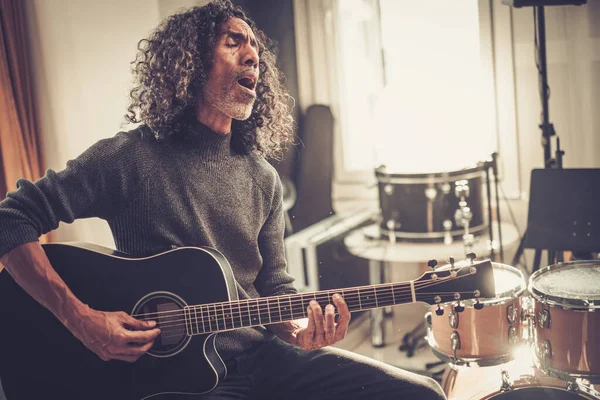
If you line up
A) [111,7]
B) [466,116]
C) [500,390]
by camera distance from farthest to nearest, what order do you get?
[466,116] → [111,7] → [500,390]

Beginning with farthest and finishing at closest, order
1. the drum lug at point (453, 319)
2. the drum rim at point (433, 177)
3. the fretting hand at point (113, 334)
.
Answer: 1. the drum rim at point (433, 177)
2. the drum lug at point (453, 319)
3. the fretting hand at point (113, 334)

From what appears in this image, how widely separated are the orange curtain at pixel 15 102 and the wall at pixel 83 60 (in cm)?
6

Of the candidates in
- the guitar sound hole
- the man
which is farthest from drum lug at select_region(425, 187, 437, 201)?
the guitar sound hole

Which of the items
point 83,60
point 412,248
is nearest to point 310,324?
point 412,248

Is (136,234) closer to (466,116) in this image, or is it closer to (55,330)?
(55,330)

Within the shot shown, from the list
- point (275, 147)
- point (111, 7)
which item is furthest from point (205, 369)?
point (111, 7)

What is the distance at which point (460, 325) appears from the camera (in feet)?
6.91

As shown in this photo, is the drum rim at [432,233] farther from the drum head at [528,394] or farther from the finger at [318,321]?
the finger at [318,321]

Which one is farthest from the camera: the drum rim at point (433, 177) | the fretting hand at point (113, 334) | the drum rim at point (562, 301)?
the drum rim at point (433, 177)

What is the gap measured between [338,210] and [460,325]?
162cm

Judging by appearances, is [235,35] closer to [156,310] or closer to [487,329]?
[156,310]

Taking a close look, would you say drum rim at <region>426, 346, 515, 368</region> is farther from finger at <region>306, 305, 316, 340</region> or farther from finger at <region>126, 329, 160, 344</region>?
finger at <region>126, 329, 160, 344</region>

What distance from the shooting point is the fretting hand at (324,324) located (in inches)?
70.6

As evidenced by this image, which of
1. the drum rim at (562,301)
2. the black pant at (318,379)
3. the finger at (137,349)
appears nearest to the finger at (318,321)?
the black pant at (318,379)
